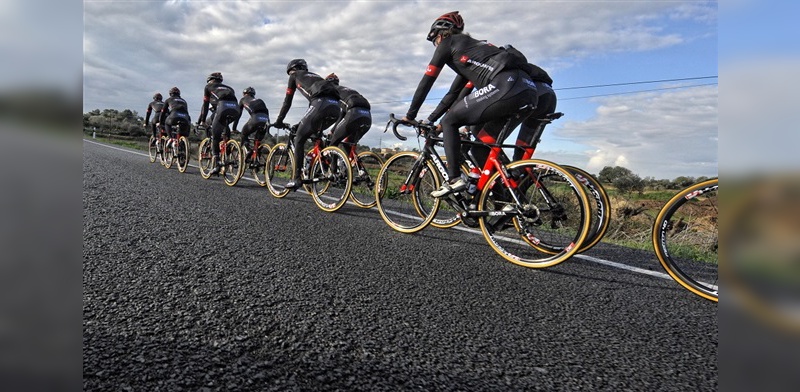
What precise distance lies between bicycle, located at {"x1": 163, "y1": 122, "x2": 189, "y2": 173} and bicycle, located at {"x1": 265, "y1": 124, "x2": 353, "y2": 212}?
14.8 feet

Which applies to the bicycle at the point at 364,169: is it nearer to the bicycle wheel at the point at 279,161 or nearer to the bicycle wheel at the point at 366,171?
the bicycle wheel at the point at 366,171

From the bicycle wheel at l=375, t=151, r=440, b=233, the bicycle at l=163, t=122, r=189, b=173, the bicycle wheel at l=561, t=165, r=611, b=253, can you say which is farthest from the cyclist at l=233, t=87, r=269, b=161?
the bicycle wheel at l=561, t=165, r=611, b=253

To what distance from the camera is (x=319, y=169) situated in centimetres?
634

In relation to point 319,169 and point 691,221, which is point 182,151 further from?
point 691,221

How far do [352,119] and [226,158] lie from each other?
11.8 feet

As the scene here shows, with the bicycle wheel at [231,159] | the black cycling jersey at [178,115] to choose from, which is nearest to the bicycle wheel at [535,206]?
the bicycle wheel at [231,159]

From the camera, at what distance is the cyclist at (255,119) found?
8.19 m

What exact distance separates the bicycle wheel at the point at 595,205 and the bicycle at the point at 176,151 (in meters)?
9.67

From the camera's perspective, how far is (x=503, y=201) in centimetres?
375

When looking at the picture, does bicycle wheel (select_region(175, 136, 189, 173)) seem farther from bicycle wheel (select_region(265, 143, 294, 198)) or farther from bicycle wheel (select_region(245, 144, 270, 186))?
bicycle wheel (select_region(265, 143, 294, 198))
